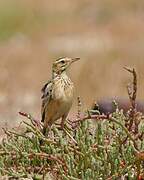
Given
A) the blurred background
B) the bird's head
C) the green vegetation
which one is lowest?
the green vegetation

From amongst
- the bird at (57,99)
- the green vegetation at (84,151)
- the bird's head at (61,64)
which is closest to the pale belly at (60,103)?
the bird at (57,99)

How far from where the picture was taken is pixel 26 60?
20719mm

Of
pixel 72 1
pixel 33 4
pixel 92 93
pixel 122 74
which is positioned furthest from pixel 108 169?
pixel 72 1

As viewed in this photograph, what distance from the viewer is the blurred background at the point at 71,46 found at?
14453 mm

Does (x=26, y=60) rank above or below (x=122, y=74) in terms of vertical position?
above

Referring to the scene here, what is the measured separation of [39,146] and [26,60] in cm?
1547

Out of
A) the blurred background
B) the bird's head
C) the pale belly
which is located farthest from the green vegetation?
the blurred background

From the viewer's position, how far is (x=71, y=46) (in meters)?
26.2

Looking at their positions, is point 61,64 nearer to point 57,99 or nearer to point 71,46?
point 57,99

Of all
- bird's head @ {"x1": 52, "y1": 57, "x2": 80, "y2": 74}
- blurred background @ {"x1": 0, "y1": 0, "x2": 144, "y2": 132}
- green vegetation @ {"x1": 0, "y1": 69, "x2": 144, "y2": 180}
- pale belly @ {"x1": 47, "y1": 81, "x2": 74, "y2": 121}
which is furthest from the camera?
blurred background @ {"x1": 0, "y1": 0, "x2": 144, "y2": 132}

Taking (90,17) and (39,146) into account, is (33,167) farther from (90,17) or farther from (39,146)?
(90,17)

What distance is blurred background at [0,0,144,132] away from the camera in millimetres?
14453

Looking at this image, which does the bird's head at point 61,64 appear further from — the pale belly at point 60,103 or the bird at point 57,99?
the pale belly at point 60,103

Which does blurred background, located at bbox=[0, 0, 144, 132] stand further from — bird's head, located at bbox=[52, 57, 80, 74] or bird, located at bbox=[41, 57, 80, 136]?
bird, located at bbox=[41, 57, 80, 136]
